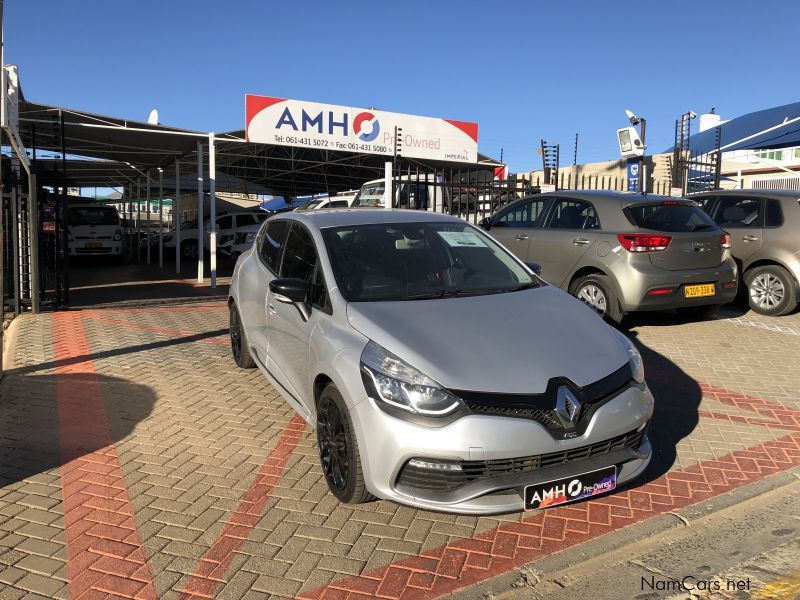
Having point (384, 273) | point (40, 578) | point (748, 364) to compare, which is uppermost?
point (384, 273)

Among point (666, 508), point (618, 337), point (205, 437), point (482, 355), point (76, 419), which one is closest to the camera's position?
point (482, 355)

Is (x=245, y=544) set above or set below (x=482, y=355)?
below

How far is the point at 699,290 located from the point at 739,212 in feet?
8.11

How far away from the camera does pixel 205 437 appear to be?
462 cm

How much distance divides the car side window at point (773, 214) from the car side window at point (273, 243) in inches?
269

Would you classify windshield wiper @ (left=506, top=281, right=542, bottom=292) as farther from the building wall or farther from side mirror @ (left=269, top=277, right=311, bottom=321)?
the building wall

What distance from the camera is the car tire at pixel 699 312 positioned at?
8.06 m

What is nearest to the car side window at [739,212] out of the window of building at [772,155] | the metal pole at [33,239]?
the metal pole at [33,239]

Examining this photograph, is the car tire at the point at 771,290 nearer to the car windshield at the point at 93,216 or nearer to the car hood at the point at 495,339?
the car hood at the point at 495,339

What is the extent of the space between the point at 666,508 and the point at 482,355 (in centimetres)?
143

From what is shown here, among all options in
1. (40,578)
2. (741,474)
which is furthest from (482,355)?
(40,578)

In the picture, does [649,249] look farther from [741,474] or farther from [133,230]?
[133,230]

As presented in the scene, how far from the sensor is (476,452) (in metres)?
2.91

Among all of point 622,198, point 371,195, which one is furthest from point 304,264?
point 371,195
